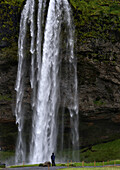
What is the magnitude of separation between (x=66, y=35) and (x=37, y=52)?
4.55 m

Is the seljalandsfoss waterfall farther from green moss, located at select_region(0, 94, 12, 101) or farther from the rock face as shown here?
green moss, located at select_region(0, 94, 12, 101)

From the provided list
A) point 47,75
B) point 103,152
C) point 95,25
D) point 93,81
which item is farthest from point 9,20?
point 103,152

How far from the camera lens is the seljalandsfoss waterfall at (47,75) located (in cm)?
3753

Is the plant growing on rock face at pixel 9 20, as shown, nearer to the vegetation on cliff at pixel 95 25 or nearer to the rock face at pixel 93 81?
the rock face at pixel 93 81

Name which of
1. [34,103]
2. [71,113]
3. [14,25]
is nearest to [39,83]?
[34,103]

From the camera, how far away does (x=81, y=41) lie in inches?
1508

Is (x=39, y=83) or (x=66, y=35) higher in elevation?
(x=66, y=35)

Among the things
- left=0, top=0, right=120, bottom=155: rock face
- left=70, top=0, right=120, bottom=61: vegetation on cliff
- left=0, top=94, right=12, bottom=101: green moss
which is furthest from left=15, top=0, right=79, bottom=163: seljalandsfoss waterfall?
left=0, top=94, right=12, bottom=101: green moss

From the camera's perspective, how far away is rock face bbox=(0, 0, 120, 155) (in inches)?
1503

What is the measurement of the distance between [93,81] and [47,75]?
626 centimetres

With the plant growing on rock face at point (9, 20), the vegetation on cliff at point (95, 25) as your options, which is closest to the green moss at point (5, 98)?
the plant growing on rock face at point (9, 20)

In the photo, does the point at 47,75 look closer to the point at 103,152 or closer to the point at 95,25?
the point at 95,25

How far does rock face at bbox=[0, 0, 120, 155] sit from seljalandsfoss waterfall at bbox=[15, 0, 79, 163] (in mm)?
825

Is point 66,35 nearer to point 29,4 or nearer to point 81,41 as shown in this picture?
point 81,41
